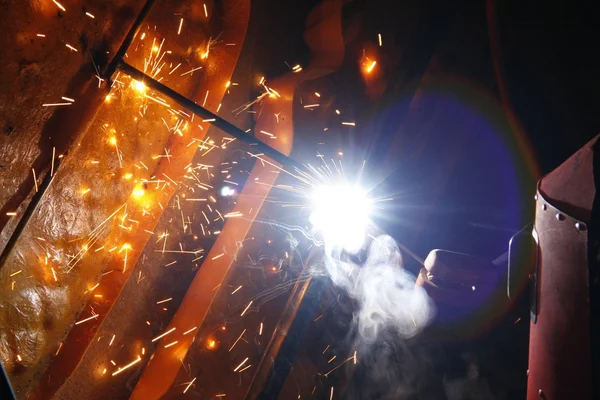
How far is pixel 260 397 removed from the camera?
297cm

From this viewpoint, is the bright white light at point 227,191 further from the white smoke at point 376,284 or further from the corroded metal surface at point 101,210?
the white smoke at point 376,284

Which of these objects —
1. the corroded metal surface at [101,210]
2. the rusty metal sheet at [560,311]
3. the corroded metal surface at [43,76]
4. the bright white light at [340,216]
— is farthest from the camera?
the bright white light at [340,216]

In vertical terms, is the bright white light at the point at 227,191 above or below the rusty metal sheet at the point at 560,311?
below

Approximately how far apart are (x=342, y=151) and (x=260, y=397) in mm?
2658

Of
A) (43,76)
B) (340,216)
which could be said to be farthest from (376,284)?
(43,76)

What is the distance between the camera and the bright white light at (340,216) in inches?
142

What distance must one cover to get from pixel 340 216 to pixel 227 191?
1.28 m

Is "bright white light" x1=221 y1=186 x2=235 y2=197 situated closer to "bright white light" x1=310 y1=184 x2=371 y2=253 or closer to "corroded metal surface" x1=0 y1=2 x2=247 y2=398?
"corroded metal surface" x1=0 y1=2 x2=247 y2=398

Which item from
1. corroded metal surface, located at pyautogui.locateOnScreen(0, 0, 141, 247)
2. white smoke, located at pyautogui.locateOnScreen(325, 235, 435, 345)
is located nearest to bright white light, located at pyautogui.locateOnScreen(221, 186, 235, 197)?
white smoke, located at pyautogui.locateOnScreen(325, 235, 435, 345)

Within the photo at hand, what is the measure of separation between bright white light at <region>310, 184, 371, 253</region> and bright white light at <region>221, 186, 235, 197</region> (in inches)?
35.4

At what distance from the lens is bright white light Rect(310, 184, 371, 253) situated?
360 cm

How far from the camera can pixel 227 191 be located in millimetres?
3439

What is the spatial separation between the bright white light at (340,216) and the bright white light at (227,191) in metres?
0.90

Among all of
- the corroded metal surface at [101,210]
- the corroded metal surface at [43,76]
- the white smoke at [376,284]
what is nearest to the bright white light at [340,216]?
the white smoke at [376,284]
